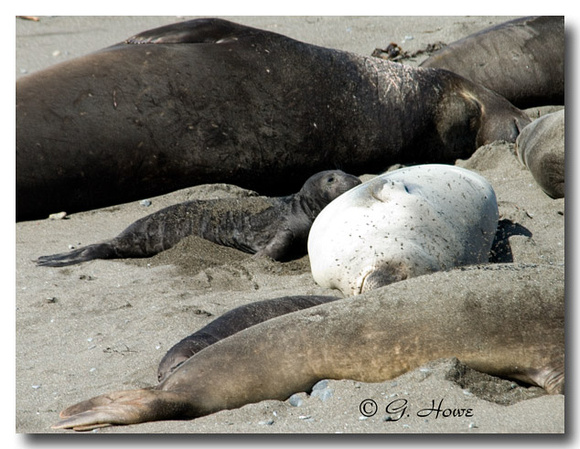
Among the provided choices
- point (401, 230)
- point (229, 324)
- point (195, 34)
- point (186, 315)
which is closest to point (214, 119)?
point (195, 34)

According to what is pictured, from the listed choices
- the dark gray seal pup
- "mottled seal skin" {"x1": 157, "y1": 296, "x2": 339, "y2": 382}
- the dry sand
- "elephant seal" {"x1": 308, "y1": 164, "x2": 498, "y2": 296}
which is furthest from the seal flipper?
"mottled seal skin" {"x1": 157, "y1": 296, "x2": 339, "y2": 382}

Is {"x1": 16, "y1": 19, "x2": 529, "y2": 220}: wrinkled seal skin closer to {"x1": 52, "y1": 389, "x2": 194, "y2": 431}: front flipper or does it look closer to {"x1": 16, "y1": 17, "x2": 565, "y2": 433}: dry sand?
{"x1": 16, "y1": 17, "x2": 565, "y2": 433}: dry sand

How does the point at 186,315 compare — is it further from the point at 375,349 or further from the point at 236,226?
the point at 236,226

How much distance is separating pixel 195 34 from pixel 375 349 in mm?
3971

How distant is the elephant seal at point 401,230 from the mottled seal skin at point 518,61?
333 cm

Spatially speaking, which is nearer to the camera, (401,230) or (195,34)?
(401,230)

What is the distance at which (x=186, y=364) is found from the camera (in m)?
3.62

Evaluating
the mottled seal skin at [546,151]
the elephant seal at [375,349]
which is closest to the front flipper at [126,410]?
the elephant seal at [375,349]

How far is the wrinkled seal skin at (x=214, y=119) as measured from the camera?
6.30 metres

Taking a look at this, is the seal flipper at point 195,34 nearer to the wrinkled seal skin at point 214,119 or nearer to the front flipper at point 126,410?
the wrinkled seal skin at point 214,119

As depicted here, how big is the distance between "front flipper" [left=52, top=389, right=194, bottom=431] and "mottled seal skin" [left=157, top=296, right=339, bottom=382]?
219mm

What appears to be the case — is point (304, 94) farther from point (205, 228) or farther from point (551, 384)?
point (551, 384)

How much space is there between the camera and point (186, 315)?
448cm
